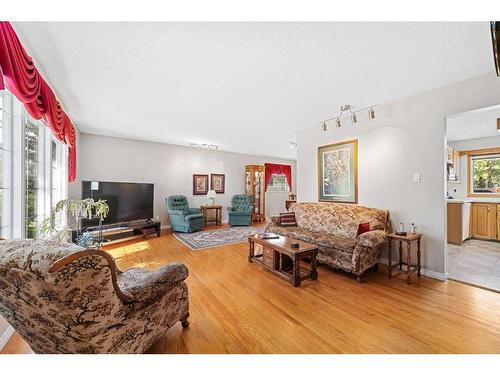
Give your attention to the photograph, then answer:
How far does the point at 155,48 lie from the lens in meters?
1.84

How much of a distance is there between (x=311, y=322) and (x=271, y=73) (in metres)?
2.46

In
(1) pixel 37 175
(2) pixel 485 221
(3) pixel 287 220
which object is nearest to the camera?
(1) pixel 37 175

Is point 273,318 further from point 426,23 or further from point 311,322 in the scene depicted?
point 426,23

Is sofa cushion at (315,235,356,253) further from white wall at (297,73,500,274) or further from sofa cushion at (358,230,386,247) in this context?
white wall at (297,73,500,274)

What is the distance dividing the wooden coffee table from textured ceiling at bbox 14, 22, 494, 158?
1993mm

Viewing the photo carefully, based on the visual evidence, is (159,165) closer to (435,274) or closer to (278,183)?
(278,183)

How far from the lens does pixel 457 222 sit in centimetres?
407

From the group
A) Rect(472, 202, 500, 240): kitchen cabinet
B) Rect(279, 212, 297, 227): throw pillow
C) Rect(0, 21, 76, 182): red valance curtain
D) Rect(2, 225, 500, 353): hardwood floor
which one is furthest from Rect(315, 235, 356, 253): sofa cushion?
Rect(472, 202, 500, 240): kitchen cabinet

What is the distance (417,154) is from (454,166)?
3334 mm

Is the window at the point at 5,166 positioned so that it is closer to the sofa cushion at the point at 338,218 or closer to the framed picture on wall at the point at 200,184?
the sofa cushion at the point at 338,218

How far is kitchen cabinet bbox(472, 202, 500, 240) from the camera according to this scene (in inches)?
166

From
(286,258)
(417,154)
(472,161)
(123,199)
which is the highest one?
(472,161)

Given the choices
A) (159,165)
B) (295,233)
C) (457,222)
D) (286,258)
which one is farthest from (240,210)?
(457,222)
